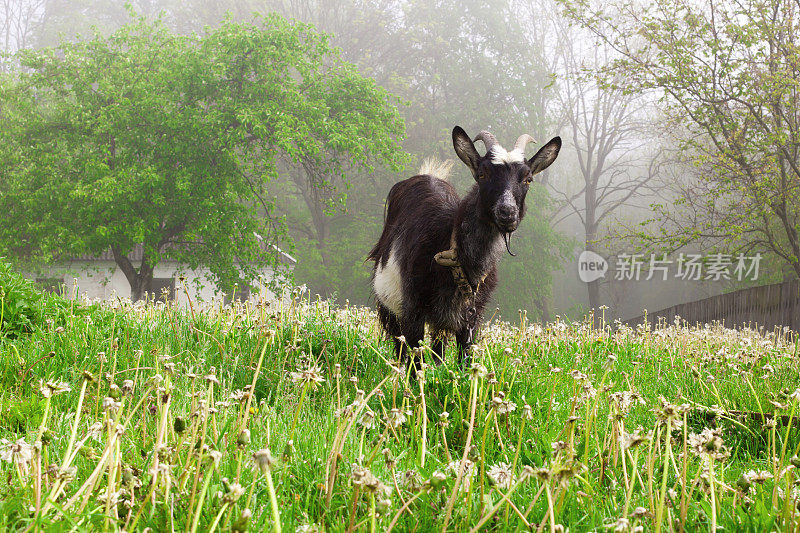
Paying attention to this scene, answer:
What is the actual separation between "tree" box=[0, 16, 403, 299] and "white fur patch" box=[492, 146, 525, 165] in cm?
1676

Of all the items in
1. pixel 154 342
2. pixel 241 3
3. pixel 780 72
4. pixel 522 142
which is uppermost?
pixel 241 3

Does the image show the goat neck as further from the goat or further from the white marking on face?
the white marking on face

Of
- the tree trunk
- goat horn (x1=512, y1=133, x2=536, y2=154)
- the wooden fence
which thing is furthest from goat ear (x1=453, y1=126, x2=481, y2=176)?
the tree trunk

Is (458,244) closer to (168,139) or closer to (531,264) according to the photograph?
(168,139)

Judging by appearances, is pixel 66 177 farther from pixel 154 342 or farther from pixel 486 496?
pixel 486 496

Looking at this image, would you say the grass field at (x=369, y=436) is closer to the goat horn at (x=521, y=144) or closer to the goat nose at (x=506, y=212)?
the goat nose at (x=506, y=212)

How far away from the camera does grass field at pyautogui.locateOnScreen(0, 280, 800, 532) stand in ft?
6.26

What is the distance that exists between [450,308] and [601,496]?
2.73 m

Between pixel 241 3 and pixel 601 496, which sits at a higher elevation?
pixel 241 3

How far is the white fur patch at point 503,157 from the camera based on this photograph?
4805 millimetres

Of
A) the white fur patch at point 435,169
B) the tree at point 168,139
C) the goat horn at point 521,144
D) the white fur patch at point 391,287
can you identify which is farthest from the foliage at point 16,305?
the tree at point 168,139

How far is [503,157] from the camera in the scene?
483 centimetres

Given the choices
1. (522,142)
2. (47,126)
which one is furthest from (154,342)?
(47,126)

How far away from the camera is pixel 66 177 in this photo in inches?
894
